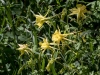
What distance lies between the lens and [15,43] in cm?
278

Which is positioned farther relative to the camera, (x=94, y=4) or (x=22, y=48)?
(x=94, y=4)

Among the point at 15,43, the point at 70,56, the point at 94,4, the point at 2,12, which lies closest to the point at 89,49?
the point at 70,56

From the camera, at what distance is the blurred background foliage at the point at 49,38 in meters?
2.50

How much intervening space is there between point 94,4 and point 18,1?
1041 mm

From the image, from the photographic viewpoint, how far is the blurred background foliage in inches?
98.4

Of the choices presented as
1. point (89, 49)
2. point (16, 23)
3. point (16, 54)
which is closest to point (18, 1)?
point (16, 23)

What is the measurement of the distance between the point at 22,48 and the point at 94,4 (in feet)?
2.73

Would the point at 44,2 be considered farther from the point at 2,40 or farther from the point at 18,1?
the point at 2,40

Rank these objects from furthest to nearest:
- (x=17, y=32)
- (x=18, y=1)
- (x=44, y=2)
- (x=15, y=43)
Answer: (x=18, y=1)
(x=44, y=2)
(x=17, y=32)
(x=15, y=43)

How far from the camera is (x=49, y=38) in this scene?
285 cm

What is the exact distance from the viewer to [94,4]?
284cm

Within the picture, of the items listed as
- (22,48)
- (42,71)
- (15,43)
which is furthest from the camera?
(15,43)

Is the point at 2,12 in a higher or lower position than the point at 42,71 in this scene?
higher

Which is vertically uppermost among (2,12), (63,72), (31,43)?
(2,12)
